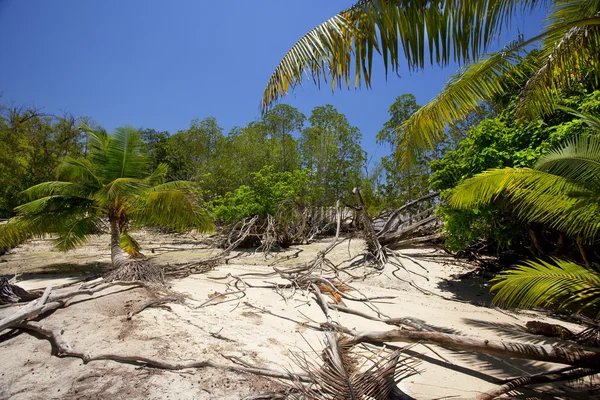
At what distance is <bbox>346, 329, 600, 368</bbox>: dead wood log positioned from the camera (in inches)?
96.6

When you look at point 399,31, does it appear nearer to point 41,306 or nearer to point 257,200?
point 41,306

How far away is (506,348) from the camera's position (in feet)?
8.59

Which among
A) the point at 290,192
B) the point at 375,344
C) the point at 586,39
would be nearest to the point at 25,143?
the point at 290,192

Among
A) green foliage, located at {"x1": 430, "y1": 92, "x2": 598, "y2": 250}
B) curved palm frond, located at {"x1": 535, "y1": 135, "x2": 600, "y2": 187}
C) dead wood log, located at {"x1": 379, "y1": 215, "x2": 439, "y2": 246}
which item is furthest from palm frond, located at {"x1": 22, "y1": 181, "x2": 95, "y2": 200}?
curved palm frond, located at {"x1": 535, "y1": 135, "x2": 600, "y2": 187}

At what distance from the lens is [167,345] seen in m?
3.18

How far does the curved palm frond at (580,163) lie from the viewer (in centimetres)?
312

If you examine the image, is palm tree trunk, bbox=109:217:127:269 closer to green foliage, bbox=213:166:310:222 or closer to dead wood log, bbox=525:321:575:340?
green foliage, bbox=213:166:310:222

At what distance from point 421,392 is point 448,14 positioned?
3497 millimetres

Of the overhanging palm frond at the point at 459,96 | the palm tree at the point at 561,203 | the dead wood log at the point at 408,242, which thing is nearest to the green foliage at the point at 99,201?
the dead wood log at the point at 408,242

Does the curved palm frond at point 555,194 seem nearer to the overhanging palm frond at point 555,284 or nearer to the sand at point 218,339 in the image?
the overhanging palm frond at point 555,284

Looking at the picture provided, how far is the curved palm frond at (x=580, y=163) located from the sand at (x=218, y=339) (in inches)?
75.7

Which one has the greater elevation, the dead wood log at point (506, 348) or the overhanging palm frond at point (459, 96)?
the overhanging palm frond at point (459, 96)

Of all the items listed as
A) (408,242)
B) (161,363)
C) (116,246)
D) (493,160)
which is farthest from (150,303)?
(408,242)

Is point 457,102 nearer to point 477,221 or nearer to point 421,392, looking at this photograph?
point 477,221
